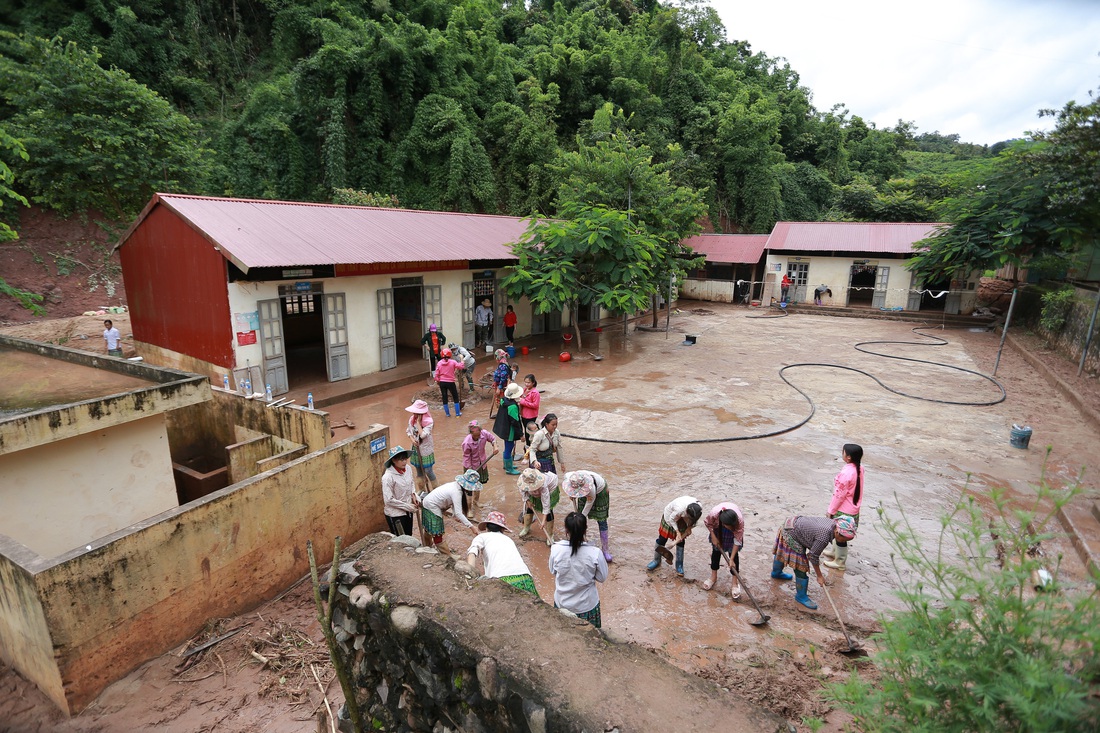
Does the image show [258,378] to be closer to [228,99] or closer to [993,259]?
[993,259]

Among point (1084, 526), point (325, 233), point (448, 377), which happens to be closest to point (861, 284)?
point (1084, 526)

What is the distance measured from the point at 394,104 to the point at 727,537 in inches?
1123

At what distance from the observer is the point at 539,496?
255 inches

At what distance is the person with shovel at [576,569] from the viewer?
4.28m

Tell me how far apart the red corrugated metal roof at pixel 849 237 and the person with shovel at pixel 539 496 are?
75.2ft

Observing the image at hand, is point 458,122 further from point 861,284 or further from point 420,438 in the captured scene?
point 420,438

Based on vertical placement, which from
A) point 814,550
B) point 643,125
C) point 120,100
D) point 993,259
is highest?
point 643,125

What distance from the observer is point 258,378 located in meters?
11.4

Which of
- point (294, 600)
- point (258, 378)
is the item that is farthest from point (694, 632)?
point (258, 378)

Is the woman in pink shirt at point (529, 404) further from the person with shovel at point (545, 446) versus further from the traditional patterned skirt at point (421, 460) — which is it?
the traditional patterned skirt at point (421, 460)

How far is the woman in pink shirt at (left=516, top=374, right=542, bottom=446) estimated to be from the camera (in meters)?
8.08

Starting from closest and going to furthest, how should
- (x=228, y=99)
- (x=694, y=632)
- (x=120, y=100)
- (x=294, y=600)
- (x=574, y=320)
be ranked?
1. (x=694, y=632)
2. (x=294, y=600)
3. (x=574, y=320)
4. (x=120, y=100)
5. (x=228, y=99)

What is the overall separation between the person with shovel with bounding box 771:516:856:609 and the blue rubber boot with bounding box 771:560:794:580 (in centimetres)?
3

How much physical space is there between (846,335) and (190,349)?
20.1m
